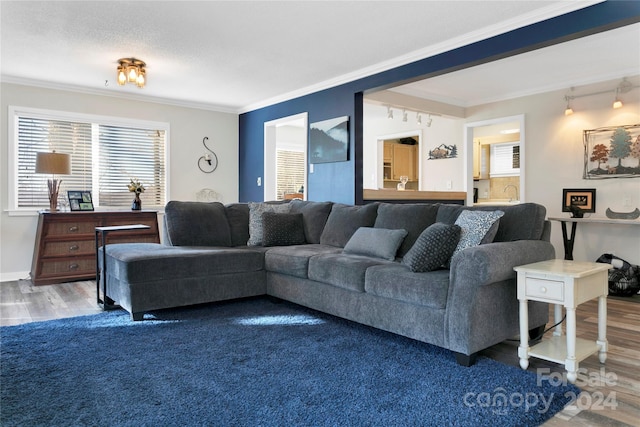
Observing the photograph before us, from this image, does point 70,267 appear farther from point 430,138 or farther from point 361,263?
point 430,138

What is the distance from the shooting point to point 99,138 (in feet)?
19.7

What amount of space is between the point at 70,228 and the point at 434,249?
4411 mm

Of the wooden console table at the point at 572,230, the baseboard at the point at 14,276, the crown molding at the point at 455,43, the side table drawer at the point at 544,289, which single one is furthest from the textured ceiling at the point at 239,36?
the wooden console table at the point at 572,230

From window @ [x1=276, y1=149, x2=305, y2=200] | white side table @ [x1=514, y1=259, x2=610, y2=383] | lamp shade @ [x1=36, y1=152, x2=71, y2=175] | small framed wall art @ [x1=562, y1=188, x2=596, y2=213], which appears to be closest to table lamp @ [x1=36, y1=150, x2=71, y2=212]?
lamp shade @ [x1=36, y1=152, x2=71, y2=175]

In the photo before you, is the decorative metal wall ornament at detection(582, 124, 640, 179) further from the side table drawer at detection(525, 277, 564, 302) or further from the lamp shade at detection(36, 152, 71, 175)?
the lamp shade at detection(36, 152, 71, 175)

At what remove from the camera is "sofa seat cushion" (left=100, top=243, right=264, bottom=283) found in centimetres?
347

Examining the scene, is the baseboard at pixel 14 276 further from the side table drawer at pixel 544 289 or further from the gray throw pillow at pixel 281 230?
the side table drawer at pixel 544 289

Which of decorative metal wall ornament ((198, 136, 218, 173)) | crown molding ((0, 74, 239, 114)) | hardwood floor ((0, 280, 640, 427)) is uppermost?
crown molding ((0, 74, 239, 114))

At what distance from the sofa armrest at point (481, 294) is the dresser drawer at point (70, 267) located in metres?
4.50

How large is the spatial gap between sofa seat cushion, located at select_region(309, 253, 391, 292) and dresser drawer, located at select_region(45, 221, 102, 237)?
3258 millimetres

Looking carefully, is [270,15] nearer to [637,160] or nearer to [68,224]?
[68,224]

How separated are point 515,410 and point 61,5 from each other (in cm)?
395

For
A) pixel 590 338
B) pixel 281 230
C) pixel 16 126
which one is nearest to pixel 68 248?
pixel 16 126

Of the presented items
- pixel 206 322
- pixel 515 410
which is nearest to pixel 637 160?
pixel 515 410
